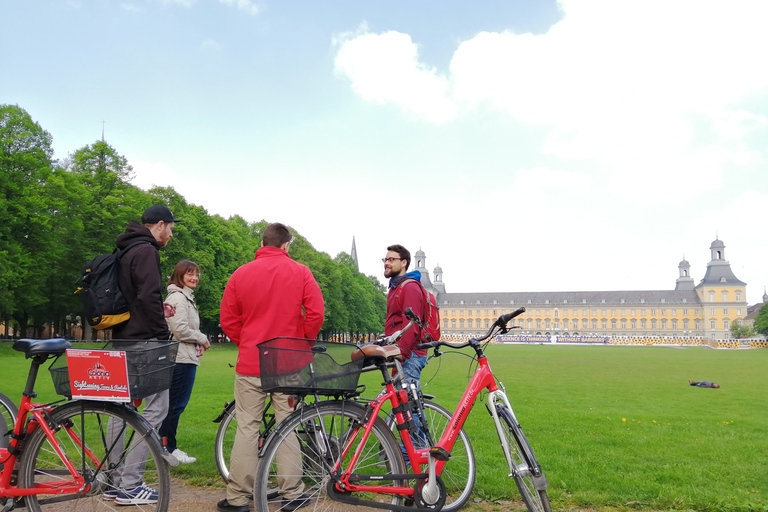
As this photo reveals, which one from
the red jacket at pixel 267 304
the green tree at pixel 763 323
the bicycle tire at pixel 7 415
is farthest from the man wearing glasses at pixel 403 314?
the green tree at pixel 763 323

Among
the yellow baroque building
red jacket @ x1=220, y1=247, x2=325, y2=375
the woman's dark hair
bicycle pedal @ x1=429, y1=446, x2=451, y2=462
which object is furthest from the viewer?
the yellow baroque building

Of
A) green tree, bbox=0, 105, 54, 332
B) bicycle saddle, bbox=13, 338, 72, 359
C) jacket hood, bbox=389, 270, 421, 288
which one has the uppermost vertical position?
green tree, bbox=0, 105, 54, 332

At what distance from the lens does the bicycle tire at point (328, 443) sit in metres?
4.04

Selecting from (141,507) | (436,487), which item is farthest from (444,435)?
(141,507)

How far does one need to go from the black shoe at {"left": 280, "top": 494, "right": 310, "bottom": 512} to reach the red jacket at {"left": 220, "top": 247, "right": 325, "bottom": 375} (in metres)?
0.98

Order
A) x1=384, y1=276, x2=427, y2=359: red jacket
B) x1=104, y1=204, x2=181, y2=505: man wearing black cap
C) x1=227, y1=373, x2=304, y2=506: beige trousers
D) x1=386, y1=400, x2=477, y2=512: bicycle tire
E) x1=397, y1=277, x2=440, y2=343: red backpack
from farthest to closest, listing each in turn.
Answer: x1=397, y1=277, x2=440, y2=343: red backpack → x1=384, y1=276, x2=427, y2=359: red jacket → x1=104, y1=204, x2=181, y2=505: man wearing black cap → x1=227, y1=373, x2=304, y2=506: beige trousers → x1=386, y1=400, x2=477, y2=512: bicycle tire

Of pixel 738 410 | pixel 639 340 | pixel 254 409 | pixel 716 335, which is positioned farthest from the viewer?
pixel 716 335

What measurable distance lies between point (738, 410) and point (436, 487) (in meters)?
11.3

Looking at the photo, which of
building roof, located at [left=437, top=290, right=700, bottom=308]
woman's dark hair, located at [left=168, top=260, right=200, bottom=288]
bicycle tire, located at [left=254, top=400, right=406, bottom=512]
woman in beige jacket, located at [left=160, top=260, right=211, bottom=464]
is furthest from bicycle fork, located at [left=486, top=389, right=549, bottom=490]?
building roof, located at [left=437, top=290, right=700, bottom=308]

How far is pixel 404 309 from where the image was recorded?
5742 millimetres

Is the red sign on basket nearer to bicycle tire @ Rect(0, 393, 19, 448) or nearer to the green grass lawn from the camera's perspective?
bicycle tire @ Rect(0, 393, 19, 448)

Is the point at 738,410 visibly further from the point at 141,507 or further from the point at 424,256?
the point at 424,256

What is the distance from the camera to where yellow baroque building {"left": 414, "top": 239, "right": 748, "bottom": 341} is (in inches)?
5684

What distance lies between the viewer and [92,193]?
35906 mm
